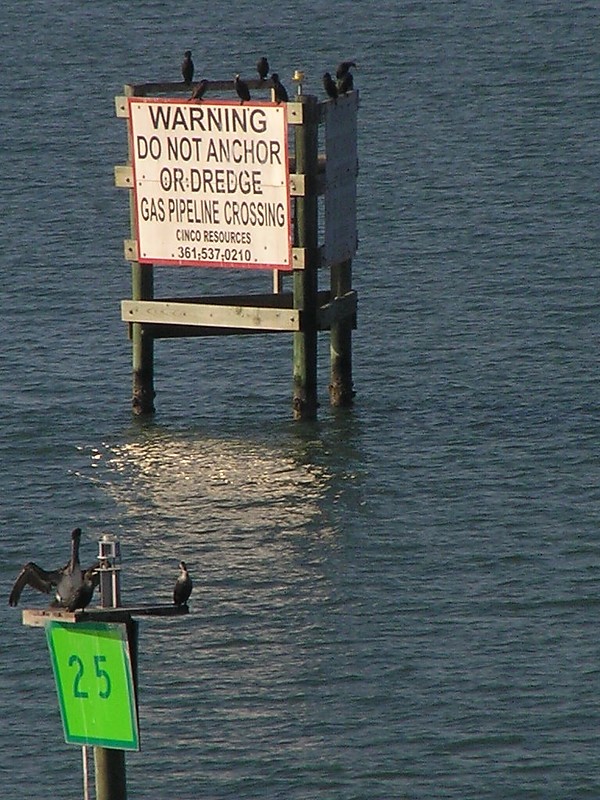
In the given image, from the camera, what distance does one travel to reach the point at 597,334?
49.5 m

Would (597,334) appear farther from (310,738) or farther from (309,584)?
(310,738)

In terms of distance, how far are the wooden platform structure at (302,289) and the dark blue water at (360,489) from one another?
1.33m

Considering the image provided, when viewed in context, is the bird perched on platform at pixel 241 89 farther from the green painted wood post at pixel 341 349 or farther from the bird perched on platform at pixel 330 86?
the green painted wood post at pixel 341 349

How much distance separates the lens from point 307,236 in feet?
133

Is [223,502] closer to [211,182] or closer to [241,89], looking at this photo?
[211,182]

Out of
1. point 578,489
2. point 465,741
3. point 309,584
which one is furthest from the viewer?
point 578,489

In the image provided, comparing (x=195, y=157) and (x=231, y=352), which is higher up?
(x=195, y=157)

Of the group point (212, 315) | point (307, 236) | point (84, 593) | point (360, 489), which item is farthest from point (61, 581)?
point (307, 236)

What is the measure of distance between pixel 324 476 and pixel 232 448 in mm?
2094

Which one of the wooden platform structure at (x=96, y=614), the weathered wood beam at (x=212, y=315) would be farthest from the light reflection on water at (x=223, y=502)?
the wooden platform structure at (x=96, y=614)

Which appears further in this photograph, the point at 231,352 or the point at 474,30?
the point at 474,30

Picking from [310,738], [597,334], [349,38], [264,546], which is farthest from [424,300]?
[349,38]

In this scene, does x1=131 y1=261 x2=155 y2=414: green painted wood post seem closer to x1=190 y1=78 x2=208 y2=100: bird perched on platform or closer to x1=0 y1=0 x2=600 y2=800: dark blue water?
x1=0 y1=0 x2=600 y2=800: dark blue water

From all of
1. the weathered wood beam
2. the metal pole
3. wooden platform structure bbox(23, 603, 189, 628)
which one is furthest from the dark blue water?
wooden platform structure bbox(23, 603, 189, 628)
